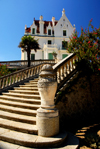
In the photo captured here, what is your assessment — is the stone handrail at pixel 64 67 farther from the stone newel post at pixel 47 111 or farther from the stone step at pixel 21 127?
the stone step at pixel 21 127

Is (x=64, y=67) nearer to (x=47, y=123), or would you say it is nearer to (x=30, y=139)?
(x=47, y=123)

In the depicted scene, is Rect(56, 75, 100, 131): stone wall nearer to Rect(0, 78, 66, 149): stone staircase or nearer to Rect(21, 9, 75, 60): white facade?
Rect(0, 78, 66, 149): stone staircase

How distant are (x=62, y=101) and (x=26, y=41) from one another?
41.4 feet

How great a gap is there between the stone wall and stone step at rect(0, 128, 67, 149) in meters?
1.49

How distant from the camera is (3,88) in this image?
22.8 feet

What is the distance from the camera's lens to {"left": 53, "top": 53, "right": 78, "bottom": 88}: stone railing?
16.1 feet

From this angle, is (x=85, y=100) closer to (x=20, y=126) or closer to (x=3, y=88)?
(x=20, y=126)

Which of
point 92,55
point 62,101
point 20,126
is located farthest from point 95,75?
point 20,126

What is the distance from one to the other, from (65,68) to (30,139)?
3.49m

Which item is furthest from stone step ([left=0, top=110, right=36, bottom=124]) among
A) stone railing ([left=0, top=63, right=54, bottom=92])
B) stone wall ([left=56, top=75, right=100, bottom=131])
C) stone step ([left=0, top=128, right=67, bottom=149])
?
stone railing ([left=0, top=63, right=54, bottom=92])

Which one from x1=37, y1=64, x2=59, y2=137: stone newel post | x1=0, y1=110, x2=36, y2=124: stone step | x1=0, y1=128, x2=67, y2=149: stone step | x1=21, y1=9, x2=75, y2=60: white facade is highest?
x1=21, y1=9, x2=75, y2=60: white facade

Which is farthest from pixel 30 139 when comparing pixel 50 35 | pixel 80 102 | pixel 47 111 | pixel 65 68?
pixel 50 35

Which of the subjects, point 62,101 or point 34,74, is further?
point 34,74

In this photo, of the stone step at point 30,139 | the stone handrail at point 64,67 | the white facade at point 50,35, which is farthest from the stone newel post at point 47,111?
the white facade at point 50,35
